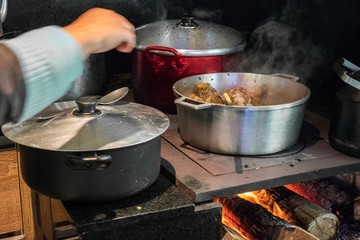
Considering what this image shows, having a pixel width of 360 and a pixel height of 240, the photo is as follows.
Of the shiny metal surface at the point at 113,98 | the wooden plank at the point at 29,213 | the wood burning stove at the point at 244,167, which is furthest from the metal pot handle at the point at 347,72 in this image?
the wooden plank at the point at 29,213

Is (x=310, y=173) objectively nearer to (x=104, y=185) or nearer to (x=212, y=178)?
(x=212, y=178)

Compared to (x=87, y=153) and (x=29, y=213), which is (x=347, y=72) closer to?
(x=87, y=153)

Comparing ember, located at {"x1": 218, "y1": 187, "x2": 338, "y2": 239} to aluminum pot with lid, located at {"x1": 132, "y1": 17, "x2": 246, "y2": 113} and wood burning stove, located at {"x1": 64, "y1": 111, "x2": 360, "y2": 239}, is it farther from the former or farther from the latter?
aluminum pot with lid, located at {"x1": 132, "y1": 17, "x2": 246, "y2": 113}

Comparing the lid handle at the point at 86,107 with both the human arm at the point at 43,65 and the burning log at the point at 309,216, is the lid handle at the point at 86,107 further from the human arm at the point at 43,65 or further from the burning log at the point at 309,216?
the burning log at the point at 309,216

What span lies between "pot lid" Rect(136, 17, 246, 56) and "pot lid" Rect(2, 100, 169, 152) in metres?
0.79

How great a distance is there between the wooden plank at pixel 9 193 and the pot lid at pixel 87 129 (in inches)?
20.8

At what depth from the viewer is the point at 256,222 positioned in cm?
216

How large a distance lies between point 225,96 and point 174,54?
1.30 ft

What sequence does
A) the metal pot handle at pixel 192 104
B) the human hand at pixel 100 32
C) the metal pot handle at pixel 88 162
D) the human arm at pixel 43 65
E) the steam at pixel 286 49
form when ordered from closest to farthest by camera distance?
the human arm at pixel 43 65 → the human hand at pixel 100 32 → the metal pot handle at pixel 88 162 → the metal pot handle at pixel 192 104 → the steam at pixel 286 49

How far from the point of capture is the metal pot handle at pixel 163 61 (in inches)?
96.7

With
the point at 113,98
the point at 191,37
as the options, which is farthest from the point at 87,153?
the point at 191,37

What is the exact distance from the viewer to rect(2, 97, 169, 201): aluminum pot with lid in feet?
5.14

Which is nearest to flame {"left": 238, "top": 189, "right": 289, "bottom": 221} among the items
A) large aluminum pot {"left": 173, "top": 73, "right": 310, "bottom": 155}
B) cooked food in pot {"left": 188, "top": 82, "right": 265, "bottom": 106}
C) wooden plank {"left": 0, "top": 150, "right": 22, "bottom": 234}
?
large aluminum pot {"left": 173, "top": 73, "right": 310, "bottom": 155}

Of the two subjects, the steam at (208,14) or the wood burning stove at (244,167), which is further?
the steam at (208,14)
